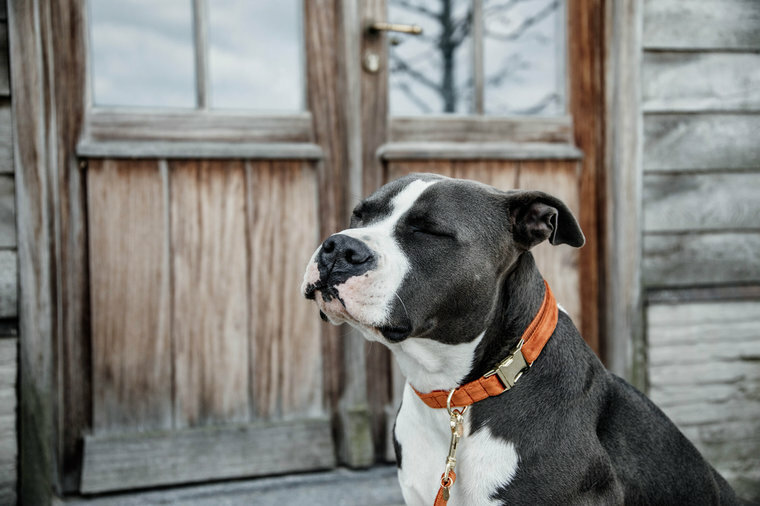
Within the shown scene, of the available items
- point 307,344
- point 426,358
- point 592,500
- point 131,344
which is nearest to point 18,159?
point 131,344

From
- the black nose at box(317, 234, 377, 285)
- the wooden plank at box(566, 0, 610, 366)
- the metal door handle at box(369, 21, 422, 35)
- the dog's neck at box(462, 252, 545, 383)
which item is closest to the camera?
the black nose at box(317, 234, 377, 285)

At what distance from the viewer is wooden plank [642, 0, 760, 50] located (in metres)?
2.94

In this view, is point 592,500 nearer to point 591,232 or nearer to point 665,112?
point 591,232

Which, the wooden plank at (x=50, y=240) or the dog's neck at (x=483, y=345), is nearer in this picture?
the dog's neck at (x=483, y=345)

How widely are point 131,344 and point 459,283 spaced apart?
1570 millimetres

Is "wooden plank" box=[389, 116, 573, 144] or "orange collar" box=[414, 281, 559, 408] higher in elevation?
"wooden plank" box=[389, 116, 573, 144]

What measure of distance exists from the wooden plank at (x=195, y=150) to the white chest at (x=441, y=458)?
1286 mm

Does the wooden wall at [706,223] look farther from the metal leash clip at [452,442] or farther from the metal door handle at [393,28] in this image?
the metal leash clip at [452,442]

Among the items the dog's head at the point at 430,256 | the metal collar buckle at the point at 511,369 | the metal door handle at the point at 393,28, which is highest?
the metal door handle at the point at 393,28

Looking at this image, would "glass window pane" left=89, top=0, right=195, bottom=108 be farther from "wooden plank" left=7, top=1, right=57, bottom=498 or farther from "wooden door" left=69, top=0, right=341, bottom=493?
Result: "wooden plank" left=7, top=1, right=57, bottom=498

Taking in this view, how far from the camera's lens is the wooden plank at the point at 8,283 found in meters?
2.42

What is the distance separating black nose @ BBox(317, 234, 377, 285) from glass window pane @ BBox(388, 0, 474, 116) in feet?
4.97

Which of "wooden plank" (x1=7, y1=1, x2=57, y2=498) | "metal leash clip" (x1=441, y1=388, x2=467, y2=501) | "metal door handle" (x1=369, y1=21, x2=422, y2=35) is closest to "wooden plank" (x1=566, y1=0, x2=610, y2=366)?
"metal door handle" (x1=369, y1=21, x2=422, y2=35)

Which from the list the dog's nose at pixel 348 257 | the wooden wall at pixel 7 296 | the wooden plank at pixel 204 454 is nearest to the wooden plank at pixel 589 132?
the wooden plank at pixel 204 454
